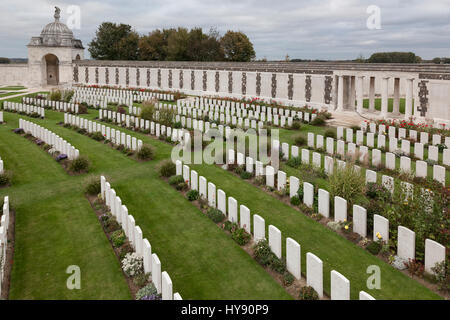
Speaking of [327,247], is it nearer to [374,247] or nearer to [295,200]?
[374,247]


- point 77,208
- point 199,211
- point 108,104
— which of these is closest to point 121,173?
point 77,208

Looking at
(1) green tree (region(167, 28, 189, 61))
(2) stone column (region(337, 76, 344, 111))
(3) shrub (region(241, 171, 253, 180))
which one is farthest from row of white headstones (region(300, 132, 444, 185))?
(1) green tree (region(167, 28, 189, 61))

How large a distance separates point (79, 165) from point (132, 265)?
837 centimetres

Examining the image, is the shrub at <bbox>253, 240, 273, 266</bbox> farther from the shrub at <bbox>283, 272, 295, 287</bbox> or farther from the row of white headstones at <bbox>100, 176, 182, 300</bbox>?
the row of white headstones at <bbox>100, 176, 182, 300</bbox>

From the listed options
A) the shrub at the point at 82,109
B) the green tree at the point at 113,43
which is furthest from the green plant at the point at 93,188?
the green tree at the point at 113,43

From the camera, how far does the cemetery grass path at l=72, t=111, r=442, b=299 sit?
7.52 m

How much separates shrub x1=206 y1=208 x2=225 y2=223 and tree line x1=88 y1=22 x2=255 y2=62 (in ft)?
173

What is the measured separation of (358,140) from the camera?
19.1 m

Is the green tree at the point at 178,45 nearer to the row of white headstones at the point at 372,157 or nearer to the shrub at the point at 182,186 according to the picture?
the row of white headstones at the point at 372,157

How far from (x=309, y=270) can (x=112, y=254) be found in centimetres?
456

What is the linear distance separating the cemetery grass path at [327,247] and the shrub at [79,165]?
5447mm

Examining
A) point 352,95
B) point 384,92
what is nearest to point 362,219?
point 384,92

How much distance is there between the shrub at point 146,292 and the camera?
7.19m

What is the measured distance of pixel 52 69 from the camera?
→ 5938 cm
